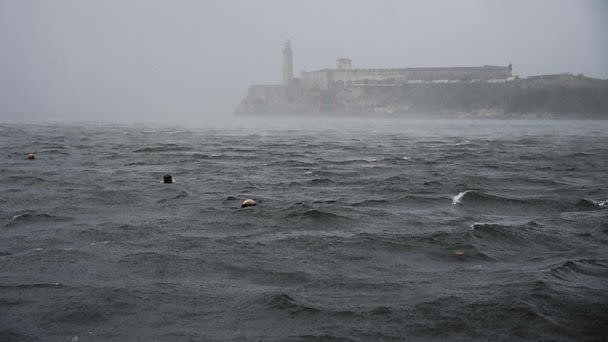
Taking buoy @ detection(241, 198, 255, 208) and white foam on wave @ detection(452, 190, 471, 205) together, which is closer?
buoy @ detection(241, 198, 255, 208)

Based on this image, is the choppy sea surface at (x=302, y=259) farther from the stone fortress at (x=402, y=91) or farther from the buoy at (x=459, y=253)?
the stone fortress at (x=402, y=91)

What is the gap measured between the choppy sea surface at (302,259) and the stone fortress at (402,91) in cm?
12032

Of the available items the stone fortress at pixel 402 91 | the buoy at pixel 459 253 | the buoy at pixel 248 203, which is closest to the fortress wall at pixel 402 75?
the stone fortress at pixel 402 91

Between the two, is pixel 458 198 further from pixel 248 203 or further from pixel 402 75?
pixel 402 75

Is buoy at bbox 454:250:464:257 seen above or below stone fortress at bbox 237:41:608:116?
below

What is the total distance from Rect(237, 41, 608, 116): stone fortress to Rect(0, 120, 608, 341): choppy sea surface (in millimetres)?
120321

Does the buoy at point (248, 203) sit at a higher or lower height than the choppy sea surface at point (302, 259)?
higher

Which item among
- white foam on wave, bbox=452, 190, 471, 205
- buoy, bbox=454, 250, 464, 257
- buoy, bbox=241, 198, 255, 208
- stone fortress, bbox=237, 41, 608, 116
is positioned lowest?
white foam on wave, bbox=452, 190, 471, 205

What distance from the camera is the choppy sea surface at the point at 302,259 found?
7.59 metres

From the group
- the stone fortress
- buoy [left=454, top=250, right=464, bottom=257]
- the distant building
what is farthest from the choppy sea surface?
the distant building

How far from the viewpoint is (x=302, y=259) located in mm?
10789

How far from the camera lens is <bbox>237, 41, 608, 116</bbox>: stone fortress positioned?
13688 cm

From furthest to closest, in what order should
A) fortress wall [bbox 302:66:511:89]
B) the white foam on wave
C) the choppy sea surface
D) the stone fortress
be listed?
fortress wall [bbox 302:66:511:89] < the stone fortress < the white foam on wave < the choppy sea surface

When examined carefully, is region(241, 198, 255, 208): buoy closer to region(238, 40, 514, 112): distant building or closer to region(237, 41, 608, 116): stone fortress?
region(237, 41, 608, 116): stone fortress
